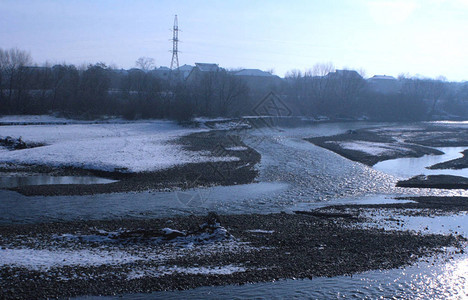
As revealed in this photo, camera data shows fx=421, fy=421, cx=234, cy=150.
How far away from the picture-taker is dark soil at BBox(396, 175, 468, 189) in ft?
83.3

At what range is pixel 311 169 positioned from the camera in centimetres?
2938

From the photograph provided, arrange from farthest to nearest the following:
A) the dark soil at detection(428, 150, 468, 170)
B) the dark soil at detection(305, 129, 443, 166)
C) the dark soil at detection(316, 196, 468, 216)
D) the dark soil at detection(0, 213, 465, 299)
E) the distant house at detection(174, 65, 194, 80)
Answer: the distant house at detection(174, 65, 194, 80) < the dark soil at detection(305, 129, 443, 166) < the dark soil at detection(428, 150, 468, 170) < the dark soil at detection(316, 196, 468, 216) < the dark soil at detection(0, 213, 465, 299)

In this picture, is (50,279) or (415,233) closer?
(50,279)

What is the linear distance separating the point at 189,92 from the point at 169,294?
2514 inches

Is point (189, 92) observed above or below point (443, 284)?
above

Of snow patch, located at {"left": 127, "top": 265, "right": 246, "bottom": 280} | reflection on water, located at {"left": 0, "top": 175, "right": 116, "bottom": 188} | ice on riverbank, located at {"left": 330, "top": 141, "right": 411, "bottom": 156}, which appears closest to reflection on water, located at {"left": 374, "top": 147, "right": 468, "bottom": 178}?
ice on riverbank, located at {"left": 330, "top": 141, "right": 411, "bottom": 156}

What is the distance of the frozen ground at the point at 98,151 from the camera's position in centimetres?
2867

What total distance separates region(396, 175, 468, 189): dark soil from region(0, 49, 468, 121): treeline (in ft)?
138

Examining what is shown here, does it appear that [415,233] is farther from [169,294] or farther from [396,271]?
[169,294]

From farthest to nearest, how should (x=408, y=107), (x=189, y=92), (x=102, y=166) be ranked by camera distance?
(x=408, y=107) → (x=189, y=92) → (x=102, y=166)

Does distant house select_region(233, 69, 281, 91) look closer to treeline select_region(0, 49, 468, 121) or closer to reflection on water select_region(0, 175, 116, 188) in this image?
treeline select_region(0, 49, 468, 121)

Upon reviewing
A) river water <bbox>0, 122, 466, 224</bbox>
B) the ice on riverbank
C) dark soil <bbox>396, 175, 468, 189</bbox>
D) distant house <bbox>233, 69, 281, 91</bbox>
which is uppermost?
distant house <bbox>233, 69, 281, 91</bbox>

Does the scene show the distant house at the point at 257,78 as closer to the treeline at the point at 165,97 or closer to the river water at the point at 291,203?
the treeline at the point at 165,97

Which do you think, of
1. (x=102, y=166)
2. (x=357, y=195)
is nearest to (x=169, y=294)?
(x=357, y=195)
